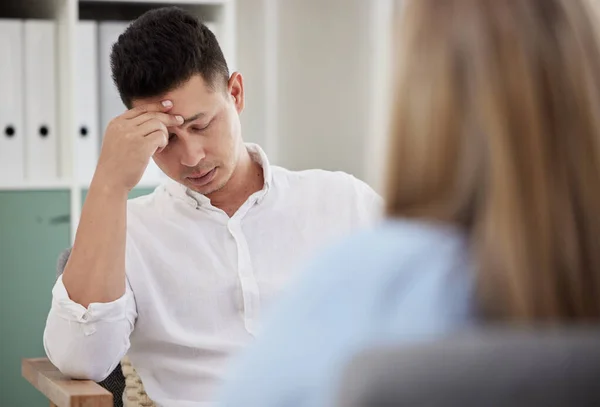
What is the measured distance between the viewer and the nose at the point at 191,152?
6.01 ft

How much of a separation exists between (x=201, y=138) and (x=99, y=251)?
0.30m

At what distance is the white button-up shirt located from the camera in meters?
1.83

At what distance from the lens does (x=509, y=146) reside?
714 millimetres

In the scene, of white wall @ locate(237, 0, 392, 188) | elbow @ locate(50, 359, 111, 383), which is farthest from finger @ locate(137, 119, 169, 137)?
white wall @ locate(237, 0, 392, 188)

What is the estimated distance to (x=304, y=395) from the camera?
0.71 metres

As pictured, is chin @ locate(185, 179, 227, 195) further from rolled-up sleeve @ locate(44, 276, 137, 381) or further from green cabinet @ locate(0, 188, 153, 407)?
green cabinet @ locate(0, 188, 153, 407)

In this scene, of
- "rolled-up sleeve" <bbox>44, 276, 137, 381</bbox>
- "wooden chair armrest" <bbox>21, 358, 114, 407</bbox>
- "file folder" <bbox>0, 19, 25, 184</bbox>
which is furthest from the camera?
"file folder" <bbox>0, 19, 25, 184</bbox>

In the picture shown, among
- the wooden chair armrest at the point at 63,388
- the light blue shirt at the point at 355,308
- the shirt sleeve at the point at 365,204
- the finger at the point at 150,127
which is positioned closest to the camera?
the light blue shirt at the point at 355,308

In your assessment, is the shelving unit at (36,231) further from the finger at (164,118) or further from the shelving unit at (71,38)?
the finger at (164,118)

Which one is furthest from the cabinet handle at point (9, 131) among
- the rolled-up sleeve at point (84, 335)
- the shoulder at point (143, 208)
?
the rolled-up sleeve at point (84, 335)

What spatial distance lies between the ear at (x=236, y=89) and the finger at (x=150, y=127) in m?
0.19

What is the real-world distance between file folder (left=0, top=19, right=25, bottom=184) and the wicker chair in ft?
2.50

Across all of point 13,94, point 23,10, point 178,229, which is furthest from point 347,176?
point 23,10

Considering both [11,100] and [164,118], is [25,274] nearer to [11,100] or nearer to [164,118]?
[11,100]
